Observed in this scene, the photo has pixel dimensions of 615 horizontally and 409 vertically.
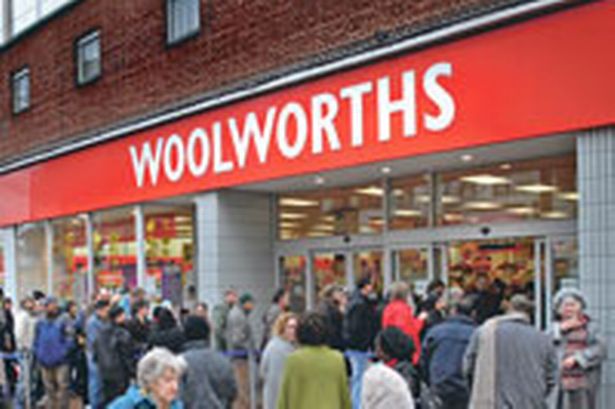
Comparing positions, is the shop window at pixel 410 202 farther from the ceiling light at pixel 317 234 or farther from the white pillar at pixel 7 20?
the white pillar at pixel 7 20

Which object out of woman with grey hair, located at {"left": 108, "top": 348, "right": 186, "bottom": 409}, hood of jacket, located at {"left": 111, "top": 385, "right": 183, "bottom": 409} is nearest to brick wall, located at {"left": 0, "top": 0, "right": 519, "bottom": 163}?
woman with grey hair, located at {"left": 108, "top": 348, "right": 186, "bottom": 409}

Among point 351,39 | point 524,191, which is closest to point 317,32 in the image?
point 351,39

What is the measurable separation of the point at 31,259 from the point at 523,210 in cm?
1545

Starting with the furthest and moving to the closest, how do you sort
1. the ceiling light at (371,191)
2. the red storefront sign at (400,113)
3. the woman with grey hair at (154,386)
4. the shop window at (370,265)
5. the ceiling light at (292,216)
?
the ceiling light at (292,216)
the ceiling light at (371,191)
the shop window at (370,265)
the red storefront sign at (400,113)
the woman with grey hair at (154,386)

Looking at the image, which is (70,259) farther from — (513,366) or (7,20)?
(513,366)

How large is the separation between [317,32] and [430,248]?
152 inches

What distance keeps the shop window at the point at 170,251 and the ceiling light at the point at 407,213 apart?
522cm

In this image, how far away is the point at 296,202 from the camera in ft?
53.6

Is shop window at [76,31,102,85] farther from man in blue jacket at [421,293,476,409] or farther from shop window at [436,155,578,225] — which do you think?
man in blue jacket at [421,293,476,409]

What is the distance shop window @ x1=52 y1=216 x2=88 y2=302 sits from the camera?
67.6 feet

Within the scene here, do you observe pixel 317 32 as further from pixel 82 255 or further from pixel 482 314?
pixel 82 255

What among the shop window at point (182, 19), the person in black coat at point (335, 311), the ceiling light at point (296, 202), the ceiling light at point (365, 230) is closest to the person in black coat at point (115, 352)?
the person in black coat at point (335, 311)

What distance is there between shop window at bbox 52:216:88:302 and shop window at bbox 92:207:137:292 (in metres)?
0.54

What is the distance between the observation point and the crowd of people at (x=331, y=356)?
6.44 m
